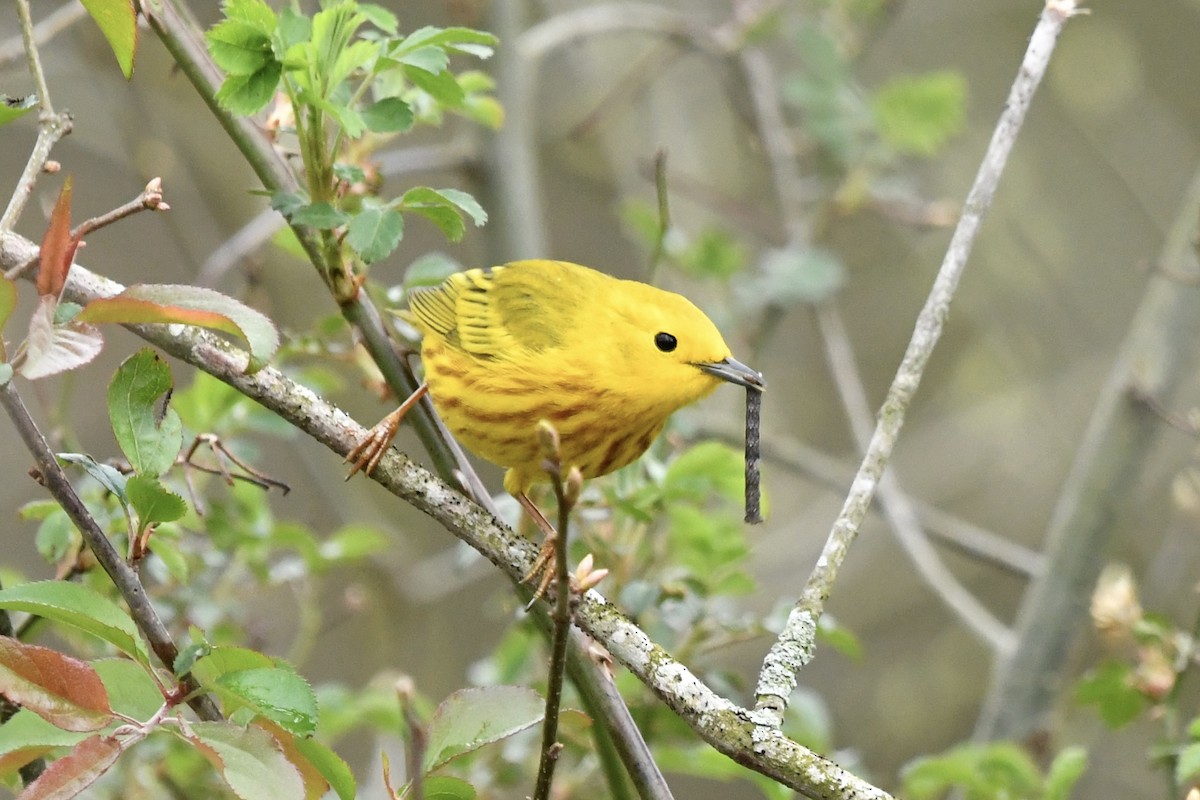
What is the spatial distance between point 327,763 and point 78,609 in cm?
31

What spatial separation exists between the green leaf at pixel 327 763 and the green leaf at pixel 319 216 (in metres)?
0.65

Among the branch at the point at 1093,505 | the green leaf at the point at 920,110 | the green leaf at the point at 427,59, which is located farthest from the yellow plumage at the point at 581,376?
the green leaf at the point at 920,110

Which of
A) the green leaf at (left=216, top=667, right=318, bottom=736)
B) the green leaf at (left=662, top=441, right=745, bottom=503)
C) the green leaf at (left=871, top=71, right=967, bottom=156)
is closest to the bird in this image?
the green leaf at (left=662, top=441, right=745, bottom=503)

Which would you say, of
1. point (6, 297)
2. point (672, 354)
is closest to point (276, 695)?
point (6, 297)

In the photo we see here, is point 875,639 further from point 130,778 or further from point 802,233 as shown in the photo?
point 130,778

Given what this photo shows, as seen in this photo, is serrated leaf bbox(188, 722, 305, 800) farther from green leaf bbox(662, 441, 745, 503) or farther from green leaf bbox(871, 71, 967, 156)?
green leaf bbox(871, 71, 967, 156)

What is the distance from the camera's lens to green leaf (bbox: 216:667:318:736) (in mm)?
1253

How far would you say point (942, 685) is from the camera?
20.2ft

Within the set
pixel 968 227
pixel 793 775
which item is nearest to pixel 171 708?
pixel 793 775

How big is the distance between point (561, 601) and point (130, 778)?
1.67m

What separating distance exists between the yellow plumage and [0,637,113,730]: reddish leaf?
3.74ft

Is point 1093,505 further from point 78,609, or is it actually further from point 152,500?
point 78,609

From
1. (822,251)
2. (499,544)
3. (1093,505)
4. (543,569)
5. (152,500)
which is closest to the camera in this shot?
(152,500)

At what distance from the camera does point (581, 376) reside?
242 cm
